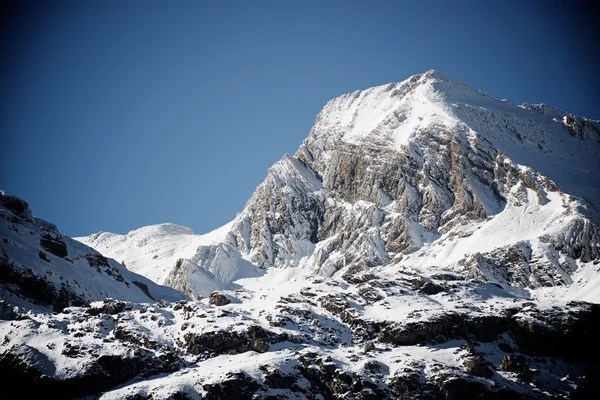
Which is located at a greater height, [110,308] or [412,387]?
[110,308]

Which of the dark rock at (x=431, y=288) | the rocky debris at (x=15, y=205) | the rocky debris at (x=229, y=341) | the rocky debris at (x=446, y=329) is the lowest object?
the rocky debris at (x=229, y=341)

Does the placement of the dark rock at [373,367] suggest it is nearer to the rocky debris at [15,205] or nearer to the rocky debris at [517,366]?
the rocky debris at [517,366]

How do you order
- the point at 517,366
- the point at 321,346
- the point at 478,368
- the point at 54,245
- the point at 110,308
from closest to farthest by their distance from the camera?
the point at 478,368
the point at 517,366
the point at 321,346
the point at 110,308
the point at 54,245

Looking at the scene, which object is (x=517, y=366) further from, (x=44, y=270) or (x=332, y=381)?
(x=44, y=270)

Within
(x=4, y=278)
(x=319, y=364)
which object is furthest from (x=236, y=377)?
(x=4, y=278)

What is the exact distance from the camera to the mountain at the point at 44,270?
526 ft

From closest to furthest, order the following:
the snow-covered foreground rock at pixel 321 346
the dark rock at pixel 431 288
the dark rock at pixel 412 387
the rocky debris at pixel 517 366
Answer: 1. the snow-covered foreground rock at pixel 321 346
2. the dark rock at pixel 412 387
3. the rocky debris at pixel 517 366
4. the dark rock at pixel 431 288

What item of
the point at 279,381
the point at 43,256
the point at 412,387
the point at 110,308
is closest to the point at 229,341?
the point at 279,381

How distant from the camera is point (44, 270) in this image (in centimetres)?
16762

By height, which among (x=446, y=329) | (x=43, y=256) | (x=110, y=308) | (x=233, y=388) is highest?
(x=43, y=256)

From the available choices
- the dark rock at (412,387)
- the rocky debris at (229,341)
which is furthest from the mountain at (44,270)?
the dark rock at (412,387)

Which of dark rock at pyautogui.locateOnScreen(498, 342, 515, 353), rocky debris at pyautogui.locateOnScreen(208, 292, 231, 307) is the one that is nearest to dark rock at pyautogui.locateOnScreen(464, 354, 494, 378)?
dark rock at pyautogui.locateOnScreen(498, 342, 515, 353)

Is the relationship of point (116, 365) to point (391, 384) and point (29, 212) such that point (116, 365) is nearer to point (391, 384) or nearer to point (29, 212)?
point (391, 384)

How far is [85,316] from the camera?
491 ft
